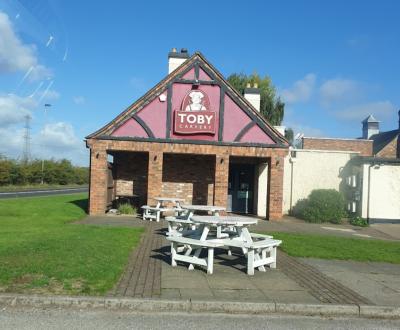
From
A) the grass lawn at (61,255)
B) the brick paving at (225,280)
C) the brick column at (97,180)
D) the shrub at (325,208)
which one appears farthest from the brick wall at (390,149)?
the brick paving at (225,280)

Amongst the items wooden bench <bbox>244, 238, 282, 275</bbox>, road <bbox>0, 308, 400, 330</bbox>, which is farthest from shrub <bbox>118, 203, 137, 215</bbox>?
road <bbox>0, 308, 400, 330</bbox>

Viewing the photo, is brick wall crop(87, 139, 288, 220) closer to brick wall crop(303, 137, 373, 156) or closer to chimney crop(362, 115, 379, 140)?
brick wall crop(303, 137, 373, 156)

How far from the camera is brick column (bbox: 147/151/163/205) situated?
17.3 meters

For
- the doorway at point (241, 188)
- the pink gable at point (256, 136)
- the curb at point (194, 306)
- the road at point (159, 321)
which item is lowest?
the road at point (159, 321)

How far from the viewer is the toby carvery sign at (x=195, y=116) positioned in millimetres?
17297

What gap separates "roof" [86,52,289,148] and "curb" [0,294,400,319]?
457 inches

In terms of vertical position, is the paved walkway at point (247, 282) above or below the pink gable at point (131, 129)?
below

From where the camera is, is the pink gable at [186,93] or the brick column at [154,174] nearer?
the brick column at [154,174]

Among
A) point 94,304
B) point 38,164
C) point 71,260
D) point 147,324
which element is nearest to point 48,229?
point 71,260

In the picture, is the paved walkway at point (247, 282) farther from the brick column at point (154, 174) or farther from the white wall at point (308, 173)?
the white wall at point (308, 173)

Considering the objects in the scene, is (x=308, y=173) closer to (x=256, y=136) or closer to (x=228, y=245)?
(x=256, y=136)

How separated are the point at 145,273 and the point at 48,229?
550 cm

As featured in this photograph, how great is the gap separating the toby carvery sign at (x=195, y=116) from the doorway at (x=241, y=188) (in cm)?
390

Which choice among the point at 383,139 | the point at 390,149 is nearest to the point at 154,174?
the point at 390,149
